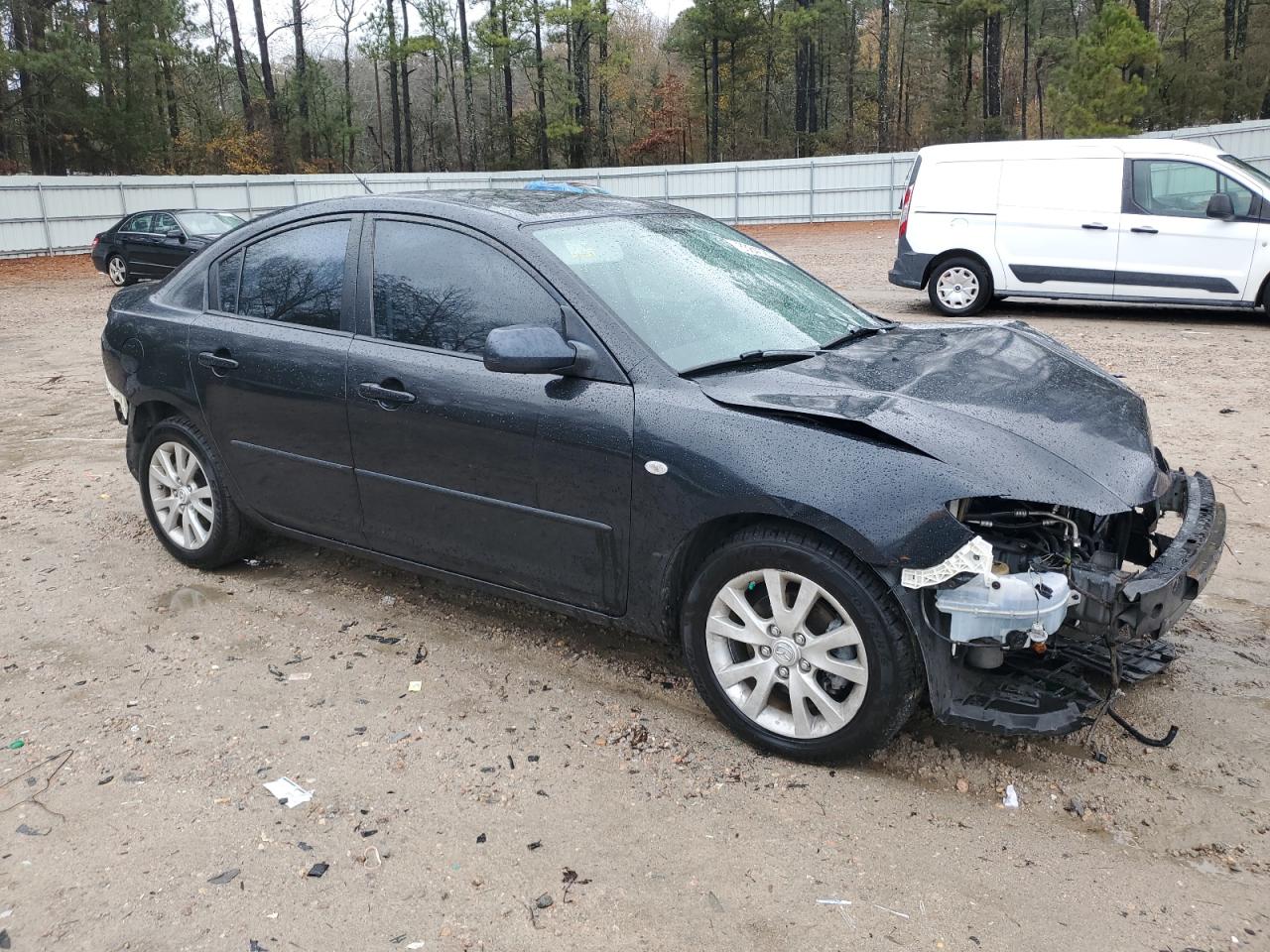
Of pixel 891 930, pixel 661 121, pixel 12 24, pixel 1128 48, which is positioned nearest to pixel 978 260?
pixel 891 930

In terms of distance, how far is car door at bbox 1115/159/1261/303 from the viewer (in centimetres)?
1073

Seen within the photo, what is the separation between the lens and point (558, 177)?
118ft

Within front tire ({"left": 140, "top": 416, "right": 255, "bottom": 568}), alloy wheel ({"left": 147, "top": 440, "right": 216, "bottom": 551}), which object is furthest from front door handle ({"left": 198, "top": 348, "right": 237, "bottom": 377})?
alloy wheel ({"left": 147, "top": 440, "right": 216, "bottom": 551})

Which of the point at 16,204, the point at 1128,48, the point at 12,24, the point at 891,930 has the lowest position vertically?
the point at 891,930

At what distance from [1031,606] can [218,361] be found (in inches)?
134

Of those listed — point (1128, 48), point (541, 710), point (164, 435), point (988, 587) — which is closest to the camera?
point (988, 587)

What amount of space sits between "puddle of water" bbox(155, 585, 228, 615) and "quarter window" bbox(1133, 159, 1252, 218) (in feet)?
32.8

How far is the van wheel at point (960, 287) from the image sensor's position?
39.3 feet

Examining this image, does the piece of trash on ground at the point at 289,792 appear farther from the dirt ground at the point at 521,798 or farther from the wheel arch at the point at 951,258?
the wheel arch at the point at 951,258

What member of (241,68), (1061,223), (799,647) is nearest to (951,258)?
Answer: (1061,223)

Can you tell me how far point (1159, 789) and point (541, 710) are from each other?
6.42 ft

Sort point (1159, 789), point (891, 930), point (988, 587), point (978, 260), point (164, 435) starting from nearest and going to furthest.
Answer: point (891, 930)
point (988, 587)
point (1159, 789)
point (164, 435)
point (978, 260)

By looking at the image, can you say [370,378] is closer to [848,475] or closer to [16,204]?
[848,475]

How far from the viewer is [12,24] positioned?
3516 centimetres
